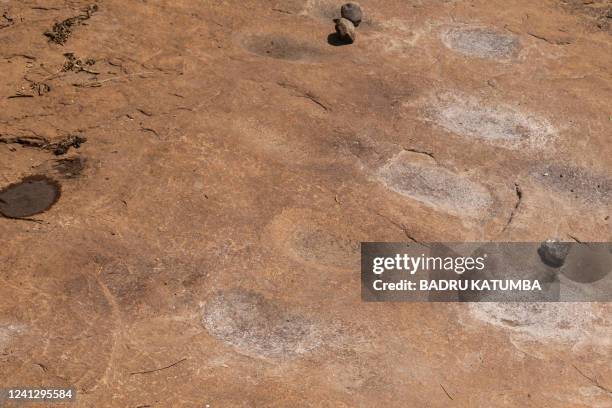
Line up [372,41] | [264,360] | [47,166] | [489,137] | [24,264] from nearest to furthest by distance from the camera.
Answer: [264,360] → [24,264] → [47,166] → [489,137] → [372,41]

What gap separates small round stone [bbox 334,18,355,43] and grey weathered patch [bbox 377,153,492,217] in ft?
7.90

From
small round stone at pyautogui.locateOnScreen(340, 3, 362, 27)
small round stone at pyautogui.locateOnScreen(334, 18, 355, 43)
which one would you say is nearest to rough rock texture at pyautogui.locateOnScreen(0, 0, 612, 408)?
small round stone at pyautogui.locateOnScreen(334, 18, 355, 43)

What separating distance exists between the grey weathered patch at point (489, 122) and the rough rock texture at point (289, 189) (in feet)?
0.09

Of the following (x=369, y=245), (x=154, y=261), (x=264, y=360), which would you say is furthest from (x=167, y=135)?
(x=264, y=360)

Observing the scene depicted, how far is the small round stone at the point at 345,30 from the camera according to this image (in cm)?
981

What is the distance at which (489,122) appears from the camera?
Answer: 887 cm

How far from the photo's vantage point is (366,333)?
637 cm

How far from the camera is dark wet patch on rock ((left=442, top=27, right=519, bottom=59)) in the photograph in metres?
10.0

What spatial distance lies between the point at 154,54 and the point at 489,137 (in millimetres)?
4444

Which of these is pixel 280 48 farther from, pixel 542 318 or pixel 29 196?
pixel 542 318

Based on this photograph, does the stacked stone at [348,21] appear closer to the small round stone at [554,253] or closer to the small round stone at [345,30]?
the small round stone at [345,30]

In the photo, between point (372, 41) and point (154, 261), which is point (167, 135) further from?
point (372, 41)

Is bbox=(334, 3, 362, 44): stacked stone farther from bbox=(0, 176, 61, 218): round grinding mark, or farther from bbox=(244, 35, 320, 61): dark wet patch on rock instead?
bbox=(0, 176, 61, 218): round grinding mark

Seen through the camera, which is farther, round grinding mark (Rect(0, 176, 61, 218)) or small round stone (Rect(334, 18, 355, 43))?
small round stone (Rect(334, 18, 355, 43))
